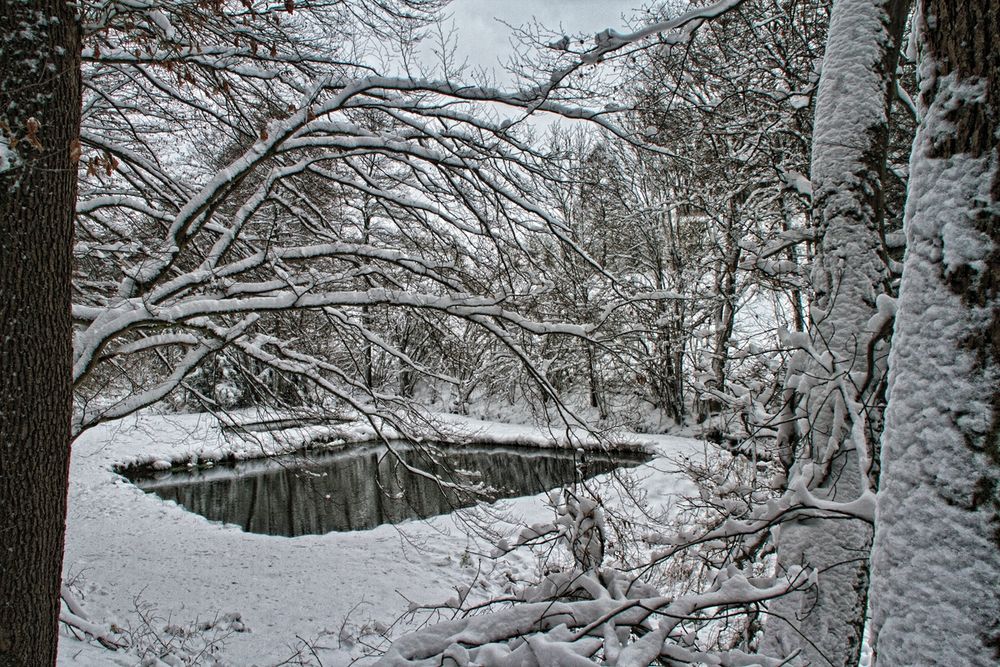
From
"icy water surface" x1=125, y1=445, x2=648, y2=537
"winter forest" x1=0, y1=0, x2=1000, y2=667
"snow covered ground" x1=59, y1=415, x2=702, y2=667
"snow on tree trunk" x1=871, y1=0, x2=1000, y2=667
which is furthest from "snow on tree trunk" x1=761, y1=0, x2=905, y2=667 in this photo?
"icy water surface" x1=125, y1=445, x2=648, y2=537

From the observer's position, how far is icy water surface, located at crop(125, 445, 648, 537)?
11664 millimetres

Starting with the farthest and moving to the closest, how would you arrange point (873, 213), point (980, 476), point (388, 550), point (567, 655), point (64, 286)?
point (388, 550)
point (873, 213)
point (64, 286)
point (567, 655)
point (980, 476)

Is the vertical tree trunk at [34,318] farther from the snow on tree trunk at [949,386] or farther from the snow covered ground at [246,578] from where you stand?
the snow on tree trunk at [949,386]

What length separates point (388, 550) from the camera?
8883 millimetres

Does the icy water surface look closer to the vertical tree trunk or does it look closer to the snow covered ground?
the snow covered ground

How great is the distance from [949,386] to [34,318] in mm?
3103

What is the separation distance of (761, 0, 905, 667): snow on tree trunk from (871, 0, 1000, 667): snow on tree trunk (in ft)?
3.68

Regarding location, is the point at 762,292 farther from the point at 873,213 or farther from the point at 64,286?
the point at 64,286

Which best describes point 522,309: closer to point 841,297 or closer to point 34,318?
point 841,297

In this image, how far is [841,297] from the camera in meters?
2.98

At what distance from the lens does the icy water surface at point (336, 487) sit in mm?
11664

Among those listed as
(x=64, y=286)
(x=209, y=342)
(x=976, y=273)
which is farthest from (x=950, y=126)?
(x=209, y=342)

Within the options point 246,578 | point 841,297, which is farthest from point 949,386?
point 246,578

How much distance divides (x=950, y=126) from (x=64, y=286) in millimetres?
3159
